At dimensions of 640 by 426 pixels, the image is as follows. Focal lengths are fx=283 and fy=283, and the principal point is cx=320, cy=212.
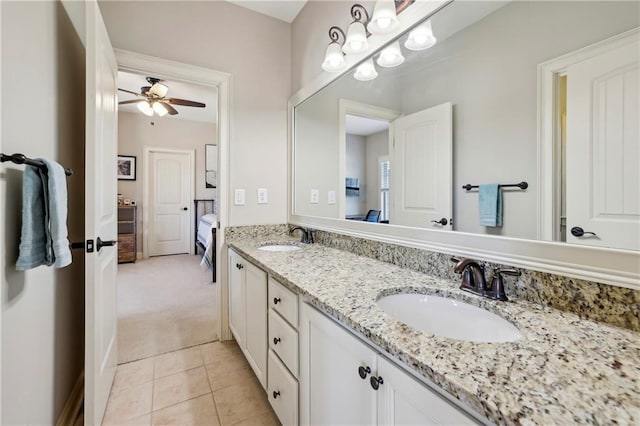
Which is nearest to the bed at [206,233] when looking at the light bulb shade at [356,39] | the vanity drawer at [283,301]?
the vanity drawer at [283,301]

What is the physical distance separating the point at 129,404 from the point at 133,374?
0.30 meters

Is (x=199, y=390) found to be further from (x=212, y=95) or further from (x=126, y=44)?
(x=212, y=95)

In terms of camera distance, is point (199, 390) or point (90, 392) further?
point (199, 390)

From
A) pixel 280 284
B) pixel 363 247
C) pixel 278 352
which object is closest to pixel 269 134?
pixel 363 247

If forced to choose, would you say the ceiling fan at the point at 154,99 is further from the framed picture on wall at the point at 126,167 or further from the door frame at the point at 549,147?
the door frame at the point at 549,147

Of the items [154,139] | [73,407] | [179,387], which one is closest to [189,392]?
[179,387]

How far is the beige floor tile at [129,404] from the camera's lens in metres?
1.45

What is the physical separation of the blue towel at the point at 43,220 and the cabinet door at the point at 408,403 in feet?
3.67

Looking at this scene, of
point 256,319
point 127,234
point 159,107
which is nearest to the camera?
point 256,319

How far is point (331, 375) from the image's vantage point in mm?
915

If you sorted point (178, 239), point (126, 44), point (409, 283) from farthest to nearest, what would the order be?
point (178, 239) → point (126, 44) → point (409, 283)

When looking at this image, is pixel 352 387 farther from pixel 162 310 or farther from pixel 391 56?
pixel 162 310

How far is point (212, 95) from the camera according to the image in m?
4.14

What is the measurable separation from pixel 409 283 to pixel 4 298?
1.31 m
